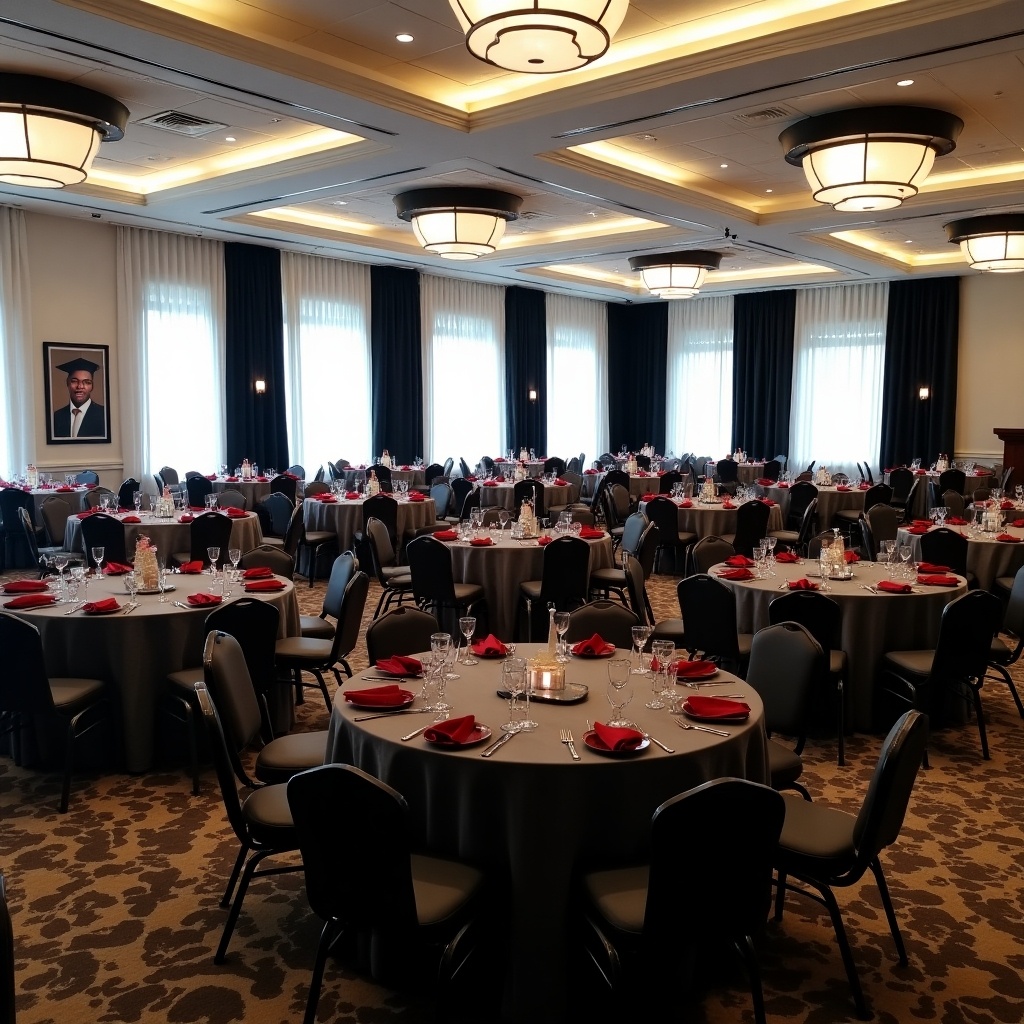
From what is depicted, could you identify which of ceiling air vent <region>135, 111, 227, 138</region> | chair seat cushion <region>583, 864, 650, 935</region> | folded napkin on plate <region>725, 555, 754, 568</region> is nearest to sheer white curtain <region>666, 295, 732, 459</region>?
ceiling air vent <region>135, 111, 227, 138</region>

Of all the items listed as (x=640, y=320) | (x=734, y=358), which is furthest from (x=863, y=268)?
(x=640, y=320)

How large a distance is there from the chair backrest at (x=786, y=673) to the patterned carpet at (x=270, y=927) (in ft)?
2.44

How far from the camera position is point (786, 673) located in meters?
4.20

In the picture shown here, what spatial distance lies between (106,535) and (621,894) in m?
6.70

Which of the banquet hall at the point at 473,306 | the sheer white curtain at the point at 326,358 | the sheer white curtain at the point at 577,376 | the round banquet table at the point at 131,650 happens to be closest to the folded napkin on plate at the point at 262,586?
the banquet hall at the point at 473,306

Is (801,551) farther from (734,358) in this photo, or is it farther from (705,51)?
(734,358)

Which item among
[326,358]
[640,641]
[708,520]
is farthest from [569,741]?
[326,358]

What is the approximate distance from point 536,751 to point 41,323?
37.4ft

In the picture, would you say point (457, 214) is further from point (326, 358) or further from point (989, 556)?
point (989, 556)

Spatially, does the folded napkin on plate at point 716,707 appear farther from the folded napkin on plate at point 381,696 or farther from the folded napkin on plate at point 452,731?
the folded napkin on plate at point 381,696

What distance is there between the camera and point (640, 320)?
21.4 metres

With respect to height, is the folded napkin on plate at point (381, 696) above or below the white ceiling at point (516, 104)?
below

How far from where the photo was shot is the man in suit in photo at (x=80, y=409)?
12469 millimetres

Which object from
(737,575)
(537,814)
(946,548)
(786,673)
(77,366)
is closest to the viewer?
(537,814)
